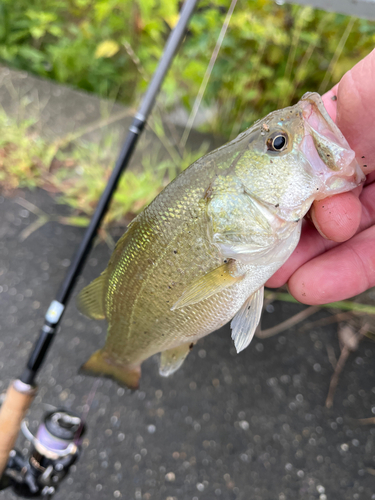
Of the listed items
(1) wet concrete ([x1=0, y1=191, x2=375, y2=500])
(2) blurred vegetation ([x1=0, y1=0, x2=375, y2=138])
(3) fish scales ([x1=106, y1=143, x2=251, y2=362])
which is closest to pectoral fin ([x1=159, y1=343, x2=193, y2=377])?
(3) fish scales ([x1=106, y1=143, x2=251, y2=362])

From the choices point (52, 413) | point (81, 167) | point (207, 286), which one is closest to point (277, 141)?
point (207, 286)

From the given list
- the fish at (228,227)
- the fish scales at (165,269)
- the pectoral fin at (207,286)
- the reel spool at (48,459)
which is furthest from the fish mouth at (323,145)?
the reel spool at (48,459)

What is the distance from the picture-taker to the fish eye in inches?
36.1

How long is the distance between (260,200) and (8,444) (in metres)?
1.30

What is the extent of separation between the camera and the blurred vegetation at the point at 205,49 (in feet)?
8.37

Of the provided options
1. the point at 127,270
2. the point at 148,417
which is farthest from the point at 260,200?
the point at 148,417

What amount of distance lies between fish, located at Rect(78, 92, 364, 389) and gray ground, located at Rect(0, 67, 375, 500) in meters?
1.07

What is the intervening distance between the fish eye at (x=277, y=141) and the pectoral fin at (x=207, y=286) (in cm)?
34

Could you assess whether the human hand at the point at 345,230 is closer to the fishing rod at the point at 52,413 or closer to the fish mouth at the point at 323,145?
the fish mouth at the point at 323,145

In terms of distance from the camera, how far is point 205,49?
279 centimetres

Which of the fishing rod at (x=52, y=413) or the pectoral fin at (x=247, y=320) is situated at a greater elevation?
the pectoral fin at (x=247, y=320)

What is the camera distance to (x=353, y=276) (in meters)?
1.15

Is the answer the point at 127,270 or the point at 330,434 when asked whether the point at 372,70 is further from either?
the point at 330,434

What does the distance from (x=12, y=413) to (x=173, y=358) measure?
0.69 metres
